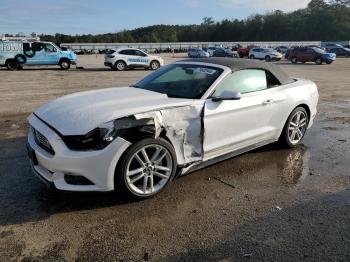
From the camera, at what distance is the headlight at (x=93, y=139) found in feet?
13.0

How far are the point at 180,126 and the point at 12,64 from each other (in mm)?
22519

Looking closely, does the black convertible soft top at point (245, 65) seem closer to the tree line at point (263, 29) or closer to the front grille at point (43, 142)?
the front grille at point (43, 142)

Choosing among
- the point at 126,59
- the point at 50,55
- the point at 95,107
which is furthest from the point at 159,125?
the point at 50,55

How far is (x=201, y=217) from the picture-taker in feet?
13.3

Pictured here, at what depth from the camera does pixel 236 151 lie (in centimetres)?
539

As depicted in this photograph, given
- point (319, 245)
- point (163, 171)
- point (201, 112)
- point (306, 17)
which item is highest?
point (306, 17)

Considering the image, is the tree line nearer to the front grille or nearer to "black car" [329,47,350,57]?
"black car" [329,47,350,57]

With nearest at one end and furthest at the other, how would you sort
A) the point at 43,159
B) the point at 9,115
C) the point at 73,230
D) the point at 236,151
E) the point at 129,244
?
1. the point at 129,244
2. the point at 73,230
3. the point at 43,159
4. the point at 236,151
5. the point at 9,115

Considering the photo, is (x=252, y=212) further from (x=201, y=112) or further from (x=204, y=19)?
(x=204, y=19)

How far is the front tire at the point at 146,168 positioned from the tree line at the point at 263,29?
98.8 metres

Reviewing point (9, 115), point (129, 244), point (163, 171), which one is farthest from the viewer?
point (9, 115)


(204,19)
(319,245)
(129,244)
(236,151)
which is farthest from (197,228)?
(204,19)

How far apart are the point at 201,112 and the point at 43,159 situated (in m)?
1.88

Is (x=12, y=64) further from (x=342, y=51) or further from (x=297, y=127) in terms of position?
(x=342, y=51)
